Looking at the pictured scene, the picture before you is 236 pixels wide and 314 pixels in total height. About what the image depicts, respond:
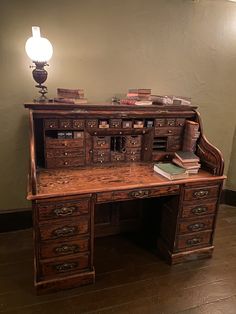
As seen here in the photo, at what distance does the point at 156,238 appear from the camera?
Result: 2379mm

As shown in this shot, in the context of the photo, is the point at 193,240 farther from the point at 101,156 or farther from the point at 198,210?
the point at 101,156

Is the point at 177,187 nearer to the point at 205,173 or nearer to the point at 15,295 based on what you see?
the point at 205,173

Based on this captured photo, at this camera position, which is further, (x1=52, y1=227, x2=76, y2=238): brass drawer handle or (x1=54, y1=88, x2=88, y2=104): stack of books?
(x1=54, y1=88, x2=88, y2=104): stack of books

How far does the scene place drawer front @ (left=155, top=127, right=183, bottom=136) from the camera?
2201 millimetres

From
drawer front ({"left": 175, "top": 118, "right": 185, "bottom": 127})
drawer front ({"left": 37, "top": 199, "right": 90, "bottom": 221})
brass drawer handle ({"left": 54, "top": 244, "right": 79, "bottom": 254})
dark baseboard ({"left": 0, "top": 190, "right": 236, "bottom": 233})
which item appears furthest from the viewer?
dark baseboard ({"left": 0, "top": 190, "right": 236, "bottom": 233})

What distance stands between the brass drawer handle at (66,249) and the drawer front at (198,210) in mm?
848

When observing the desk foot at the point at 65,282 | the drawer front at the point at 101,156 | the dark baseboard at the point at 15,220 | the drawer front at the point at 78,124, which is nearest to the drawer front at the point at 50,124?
the drawer front at the point at 78,124

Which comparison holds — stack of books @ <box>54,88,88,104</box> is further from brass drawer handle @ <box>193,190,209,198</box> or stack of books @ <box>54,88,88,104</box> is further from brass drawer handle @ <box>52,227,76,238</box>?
brass drawer handle @ <box>193,190,209,198</box>

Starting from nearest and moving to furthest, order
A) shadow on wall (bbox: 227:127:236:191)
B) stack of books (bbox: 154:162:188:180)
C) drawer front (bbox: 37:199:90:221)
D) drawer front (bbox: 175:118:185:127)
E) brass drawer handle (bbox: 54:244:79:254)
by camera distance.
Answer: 1. drawer front (bbox: 37:199:90:221)
2. brass drawer handle (bbox: 54:244:79:254)
3. stack of books (bbox: 154:162:188:180)
4. drawer front (bbox: 175:118:185:127)
5. shadow on wall (bbox: 227:127:236:191)

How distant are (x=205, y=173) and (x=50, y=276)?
1378 mm

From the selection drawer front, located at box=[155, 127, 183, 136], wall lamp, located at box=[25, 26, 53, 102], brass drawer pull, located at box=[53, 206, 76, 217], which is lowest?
brass drawer pull, located at box=[53, 206, 76, 217]

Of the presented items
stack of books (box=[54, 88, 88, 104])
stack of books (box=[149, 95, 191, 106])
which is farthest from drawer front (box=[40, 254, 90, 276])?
stack of books (box=[149, 95, 191, 106])

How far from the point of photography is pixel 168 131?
7.32 feet

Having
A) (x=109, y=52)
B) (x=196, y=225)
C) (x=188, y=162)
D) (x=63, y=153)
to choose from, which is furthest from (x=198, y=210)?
(x=109, y=52)
